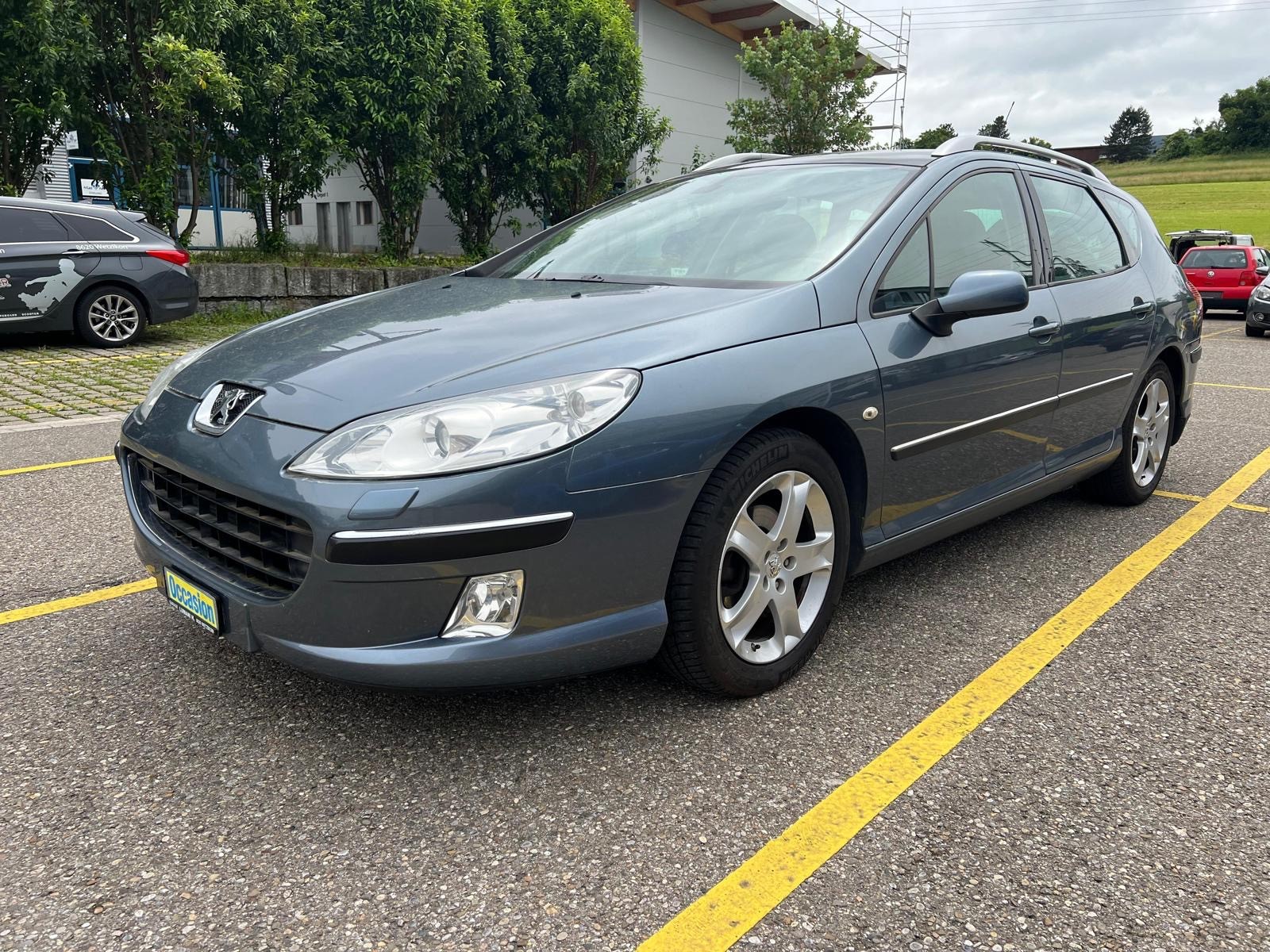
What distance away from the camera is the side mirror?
120 inches

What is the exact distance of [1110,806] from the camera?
2.31 metres

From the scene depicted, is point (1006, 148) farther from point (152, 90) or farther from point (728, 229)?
point (152, 90)

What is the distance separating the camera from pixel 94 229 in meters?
9.66

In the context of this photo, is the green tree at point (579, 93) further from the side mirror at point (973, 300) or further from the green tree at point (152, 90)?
the side mirror at point (973, 300)

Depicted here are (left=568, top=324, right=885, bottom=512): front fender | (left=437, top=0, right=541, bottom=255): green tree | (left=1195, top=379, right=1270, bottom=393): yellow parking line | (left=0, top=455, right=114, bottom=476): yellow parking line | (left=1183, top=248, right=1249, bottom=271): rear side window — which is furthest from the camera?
(left=1183, top=248, right=1249, bottom=271): rear side window

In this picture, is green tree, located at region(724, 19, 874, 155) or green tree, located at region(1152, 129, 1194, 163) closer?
green tree, located at region(724, 19, 874, 155)

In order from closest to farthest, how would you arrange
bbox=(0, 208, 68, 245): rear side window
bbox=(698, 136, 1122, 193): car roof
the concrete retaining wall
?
bbox=(698, 136, 1122, 193): car roof < bbox=(0, 208, 68, 245): rear side window < the concrete retaining wall

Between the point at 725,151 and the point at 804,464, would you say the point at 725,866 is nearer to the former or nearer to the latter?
the point at 804,464

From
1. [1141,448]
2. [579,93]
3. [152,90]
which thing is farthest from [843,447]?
[579,93]

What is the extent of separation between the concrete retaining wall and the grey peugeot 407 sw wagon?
9298 millimetres

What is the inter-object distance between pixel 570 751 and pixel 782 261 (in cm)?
156

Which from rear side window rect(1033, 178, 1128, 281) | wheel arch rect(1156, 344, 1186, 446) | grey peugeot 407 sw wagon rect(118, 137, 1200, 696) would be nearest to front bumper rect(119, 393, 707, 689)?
grey peugeot 407 sw wagon rect(118, 137, 1200, 696)

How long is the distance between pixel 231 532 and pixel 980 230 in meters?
2.65

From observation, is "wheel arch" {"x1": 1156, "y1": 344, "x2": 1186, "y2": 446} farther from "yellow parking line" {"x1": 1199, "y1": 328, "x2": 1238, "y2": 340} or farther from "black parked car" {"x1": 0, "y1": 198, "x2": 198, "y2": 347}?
"yellow parking line" {"x1": 1199, "y1": 328, "x2": 1238, "y2": 340}
